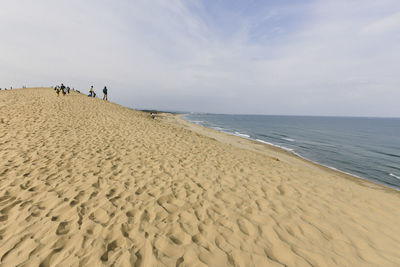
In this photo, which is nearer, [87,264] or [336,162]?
[87,264]

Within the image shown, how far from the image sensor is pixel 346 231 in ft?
12.0

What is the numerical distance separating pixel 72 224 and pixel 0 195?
221 centimetres

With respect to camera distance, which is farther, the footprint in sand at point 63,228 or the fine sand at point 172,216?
the footprint in sand at point 63,228

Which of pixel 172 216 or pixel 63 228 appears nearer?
pixel 63 228

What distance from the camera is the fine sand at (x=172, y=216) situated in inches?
106

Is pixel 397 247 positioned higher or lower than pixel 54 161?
lower

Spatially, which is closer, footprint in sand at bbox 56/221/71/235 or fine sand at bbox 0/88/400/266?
fine sand at bbox 0/88/400/266

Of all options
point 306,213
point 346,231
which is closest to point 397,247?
point 346,231

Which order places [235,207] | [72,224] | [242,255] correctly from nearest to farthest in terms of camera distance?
[242,255]
[72,224]
[235,207]

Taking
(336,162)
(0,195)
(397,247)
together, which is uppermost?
(0,195)

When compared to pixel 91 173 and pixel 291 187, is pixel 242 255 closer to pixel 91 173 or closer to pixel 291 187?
pixel 291 187

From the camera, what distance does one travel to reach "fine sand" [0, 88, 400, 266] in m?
2.70

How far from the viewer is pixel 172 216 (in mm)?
3551

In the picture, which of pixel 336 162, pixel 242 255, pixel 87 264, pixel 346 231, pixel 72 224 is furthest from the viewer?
pixel 336 162
